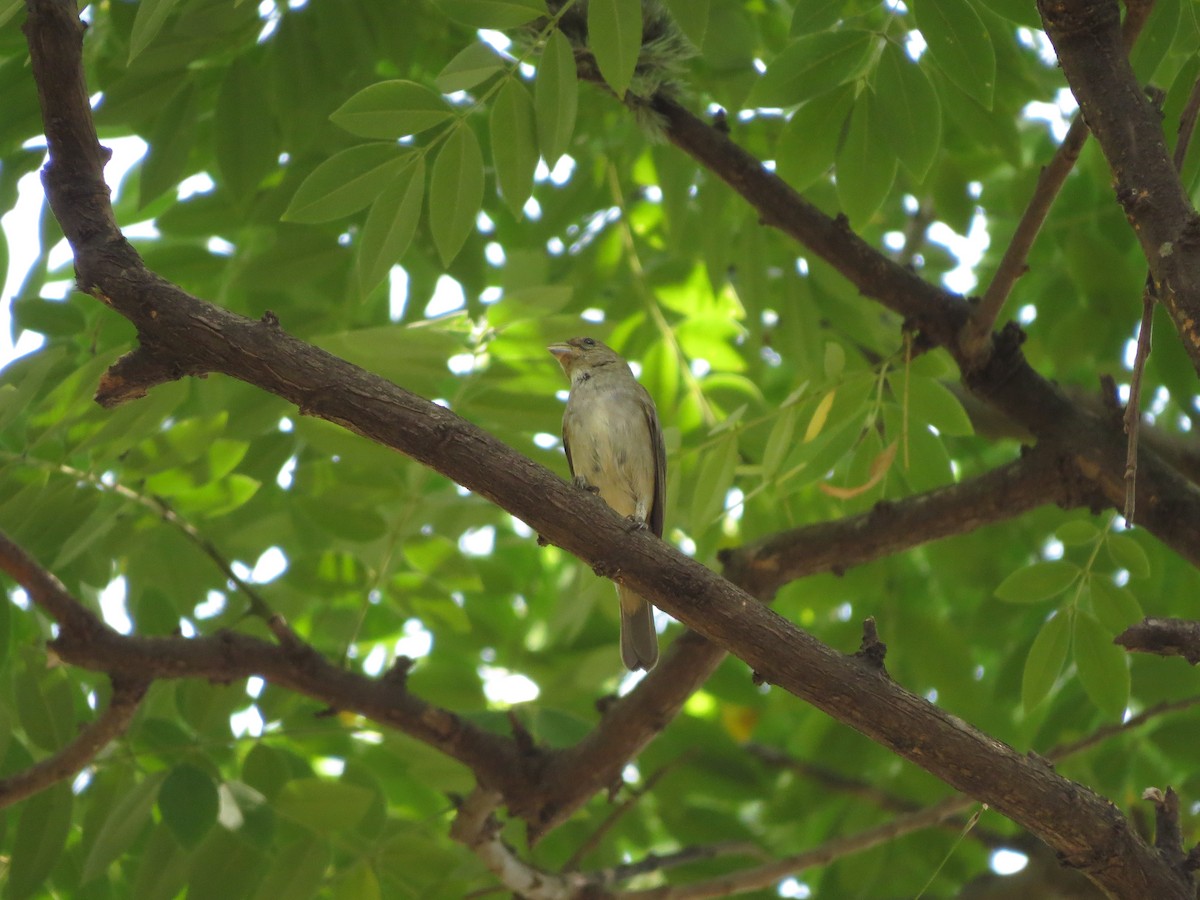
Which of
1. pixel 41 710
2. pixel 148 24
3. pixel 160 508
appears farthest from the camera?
pixel 160 508

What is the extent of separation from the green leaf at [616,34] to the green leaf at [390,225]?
798 millimetres

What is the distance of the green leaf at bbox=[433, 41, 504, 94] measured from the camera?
3729mm

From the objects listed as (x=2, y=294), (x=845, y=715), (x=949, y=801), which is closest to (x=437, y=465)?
(x=845, y=715)

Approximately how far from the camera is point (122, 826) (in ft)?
14.5

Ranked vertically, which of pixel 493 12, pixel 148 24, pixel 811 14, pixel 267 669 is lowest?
pixel 267 669

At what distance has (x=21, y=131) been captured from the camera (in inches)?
185

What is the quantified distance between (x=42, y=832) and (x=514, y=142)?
3123 millimetres

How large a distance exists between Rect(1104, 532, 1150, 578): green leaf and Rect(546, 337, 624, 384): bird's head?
2.61 metres

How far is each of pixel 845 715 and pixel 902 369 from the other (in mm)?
1992

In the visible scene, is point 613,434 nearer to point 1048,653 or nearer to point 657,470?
point 657,470

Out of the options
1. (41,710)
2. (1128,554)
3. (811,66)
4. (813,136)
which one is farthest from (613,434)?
(41,710)

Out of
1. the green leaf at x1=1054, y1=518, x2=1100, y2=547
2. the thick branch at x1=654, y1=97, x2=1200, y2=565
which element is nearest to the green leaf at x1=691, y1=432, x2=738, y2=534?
the thick branch at x1=654, y1=97, x2=1200, y2=565

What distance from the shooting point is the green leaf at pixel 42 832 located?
445 cm

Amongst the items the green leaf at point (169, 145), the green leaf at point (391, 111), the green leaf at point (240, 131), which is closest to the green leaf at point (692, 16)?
the green leaf at point (391, 111)
